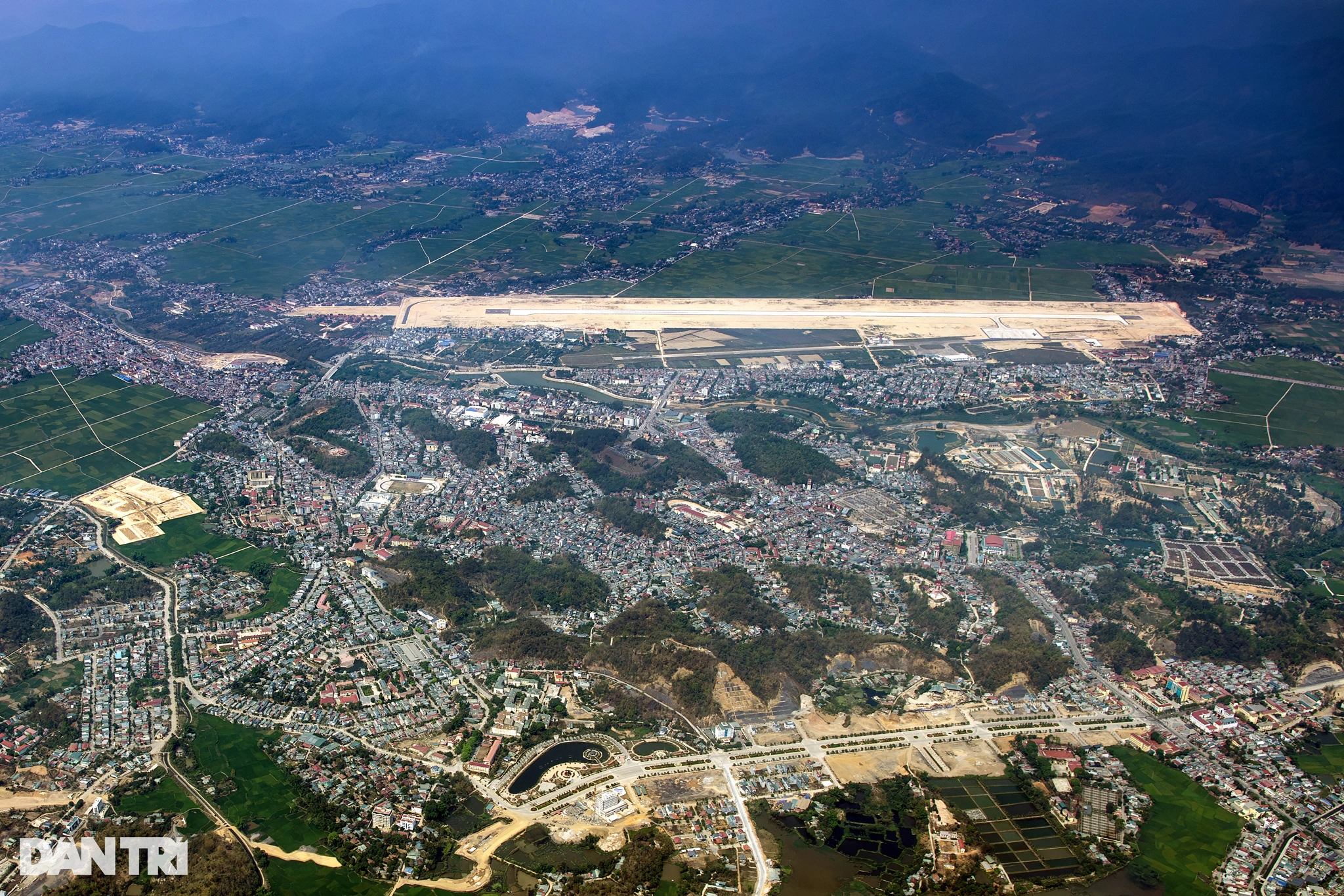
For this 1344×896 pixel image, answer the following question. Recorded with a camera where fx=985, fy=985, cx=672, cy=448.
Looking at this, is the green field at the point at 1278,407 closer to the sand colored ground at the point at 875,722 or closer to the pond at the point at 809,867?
the sand colored ground at the point at 875,722

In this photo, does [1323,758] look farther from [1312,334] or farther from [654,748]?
[1312,334]

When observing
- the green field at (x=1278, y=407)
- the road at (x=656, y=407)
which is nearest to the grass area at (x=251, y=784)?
the road at (x=656, y=407)

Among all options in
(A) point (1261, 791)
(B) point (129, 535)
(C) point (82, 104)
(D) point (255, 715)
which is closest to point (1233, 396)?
(A) point (1261, 791)

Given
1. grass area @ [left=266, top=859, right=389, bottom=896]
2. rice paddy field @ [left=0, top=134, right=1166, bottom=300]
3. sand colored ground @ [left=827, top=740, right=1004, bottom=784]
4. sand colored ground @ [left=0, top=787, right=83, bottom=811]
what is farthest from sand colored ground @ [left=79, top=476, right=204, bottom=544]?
sand colored ground @ [left=827, top=740, right=1004, bottom=784]

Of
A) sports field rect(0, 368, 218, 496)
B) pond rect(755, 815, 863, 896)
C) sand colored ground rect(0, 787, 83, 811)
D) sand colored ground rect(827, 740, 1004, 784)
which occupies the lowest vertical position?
pond rect(755, 815, 863, 896)

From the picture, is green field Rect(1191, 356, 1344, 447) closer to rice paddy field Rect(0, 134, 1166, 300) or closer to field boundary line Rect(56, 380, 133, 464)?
rice paddy field Rect(0, 134, 1166, 300)

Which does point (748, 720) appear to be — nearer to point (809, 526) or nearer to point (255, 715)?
point (809, 526)
